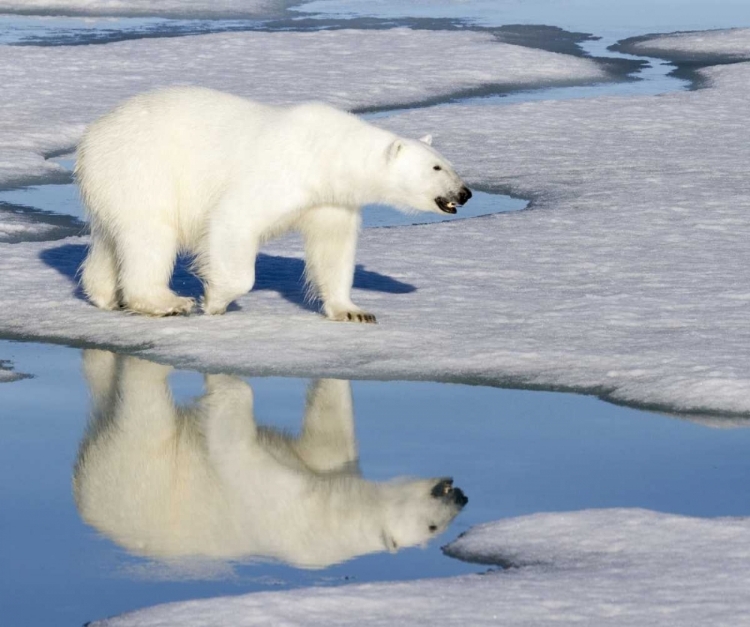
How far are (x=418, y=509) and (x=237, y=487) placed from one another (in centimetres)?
55

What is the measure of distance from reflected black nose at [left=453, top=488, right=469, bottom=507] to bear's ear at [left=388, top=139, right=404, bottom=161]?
2.01 m

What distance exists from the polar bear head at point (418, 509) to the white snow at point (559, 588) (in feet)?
0.41

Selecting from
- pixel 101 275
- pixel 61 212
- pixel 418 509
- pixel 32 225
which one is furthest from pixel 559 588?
pixel 61 212

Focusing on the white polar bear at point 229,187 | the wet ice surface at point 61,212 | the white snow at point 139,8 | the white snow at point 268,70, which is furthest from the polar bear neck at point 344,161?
the white snow at point 139,8

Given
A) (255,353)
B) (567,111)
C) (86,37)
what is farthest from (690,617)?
(86,37)

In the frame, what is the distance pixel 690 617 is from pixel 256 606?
0.96 m

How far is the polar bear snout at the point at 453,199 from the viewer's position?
596cm

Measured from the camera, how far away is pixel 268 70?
15.4 meters

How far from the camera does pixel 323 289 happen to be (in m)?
6.38

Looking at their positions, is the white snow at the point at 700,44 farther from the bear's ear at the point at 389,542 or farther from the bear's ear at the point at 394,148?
the bear's ear at the point at 389,542

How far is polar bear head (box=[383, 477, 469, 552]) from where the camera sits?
13.0ft

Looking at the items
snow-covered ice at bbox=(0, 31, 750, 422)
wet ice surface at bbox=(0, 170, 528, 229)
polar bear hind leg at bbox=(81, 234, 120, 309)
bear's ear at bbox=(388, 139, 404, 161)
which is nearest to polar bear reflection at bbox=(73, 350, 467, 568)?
snow-covered ice at bbox=(0, 31, 750, 422)

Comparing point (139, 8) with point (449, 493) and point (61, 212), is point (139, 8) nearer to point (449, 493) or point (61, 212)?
point (61, 212)

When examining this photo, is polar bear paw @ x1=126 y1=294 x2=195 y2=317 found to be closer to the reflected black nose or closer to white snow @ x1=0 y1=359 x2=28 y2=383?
white snow @ x1=0 y1=359 x2=28 y2=383
